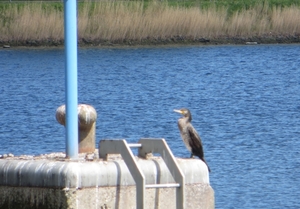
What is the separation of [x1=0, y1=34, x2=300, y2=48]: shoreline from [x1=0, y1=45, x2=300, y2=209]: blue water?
320 mm

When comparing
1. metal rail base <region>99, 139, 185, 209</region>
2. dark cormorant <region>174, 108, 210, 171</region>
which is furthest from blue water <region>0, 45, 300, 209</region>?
metal rail base <region>99, 139, 185, 209</region>

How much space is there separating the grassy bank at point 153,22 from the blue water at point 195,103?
56 centimetres

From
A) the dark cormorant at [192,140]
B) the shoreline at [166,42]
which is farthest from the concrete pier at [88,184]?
the shoreline at [166,42]

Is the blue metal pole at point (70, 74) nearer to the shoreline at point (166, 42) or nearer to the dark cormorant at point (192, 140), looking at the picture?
the dark cormorant at point (192, 140)

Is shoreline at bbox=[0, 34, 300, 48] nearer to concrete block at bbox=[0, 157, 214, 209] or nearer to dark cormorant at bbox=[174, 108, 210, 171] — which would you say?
dark cormorant at bbox=[174, 108, 210, 171]

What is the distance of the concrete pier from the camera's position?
6.25 metres

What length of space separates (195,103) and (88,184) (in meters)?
16.5

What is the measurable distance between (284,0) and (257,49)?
4.36 meters

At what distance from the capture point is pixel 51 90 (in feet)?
85.4

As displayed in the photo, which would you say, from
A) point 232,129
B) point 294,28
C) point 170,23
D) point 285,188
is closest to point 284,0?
point 294,28

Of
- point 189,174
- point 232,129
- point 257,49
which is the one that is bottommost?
point 257,49

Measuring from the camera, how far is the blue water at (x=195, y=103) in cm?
1346

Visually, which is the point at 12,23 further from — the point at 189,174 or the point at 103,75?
the point at 189,174

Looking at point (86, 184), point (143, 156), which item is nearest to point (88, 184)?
point (86, 184)
